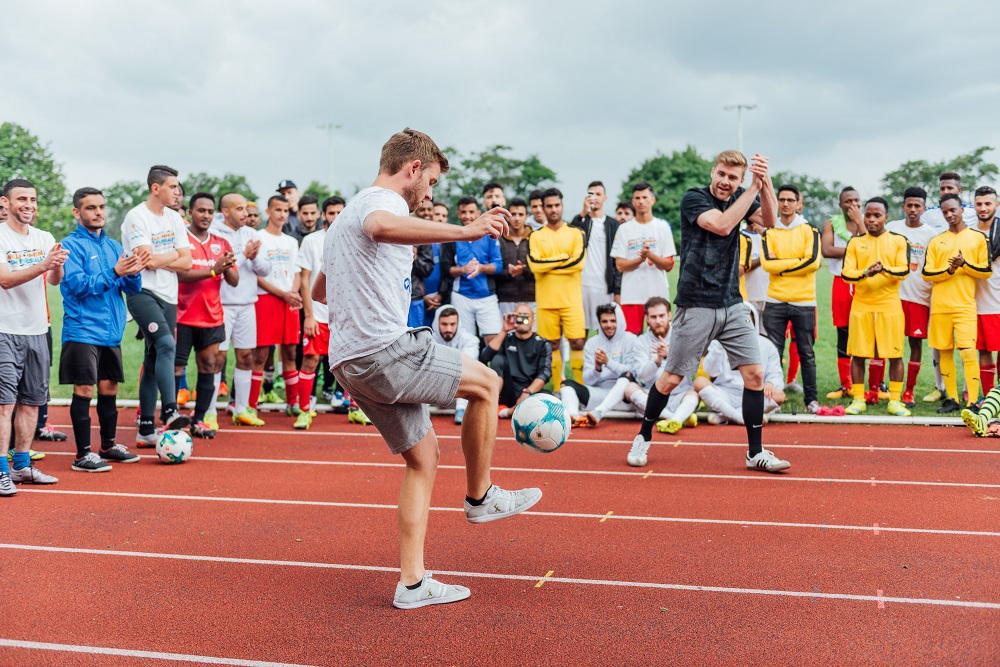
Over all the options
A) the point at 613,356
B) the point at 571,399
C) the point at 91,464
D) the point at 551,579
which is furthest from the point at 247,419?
the point at 551,579

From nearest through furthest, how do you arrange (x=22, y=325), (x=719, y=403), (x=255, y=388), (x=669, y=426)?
(x=22, y=325), (x=669, y=426), (x=719, y=403), (x=255, y=388)

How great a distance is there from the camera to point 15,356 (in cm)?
676

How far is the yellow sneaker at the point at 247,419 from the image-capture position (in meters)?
9.79

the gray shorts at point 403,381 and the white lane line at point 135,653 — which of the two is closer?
the white lane line at point 135,653

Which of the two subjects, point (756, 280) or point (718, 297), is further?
point (756, 280)

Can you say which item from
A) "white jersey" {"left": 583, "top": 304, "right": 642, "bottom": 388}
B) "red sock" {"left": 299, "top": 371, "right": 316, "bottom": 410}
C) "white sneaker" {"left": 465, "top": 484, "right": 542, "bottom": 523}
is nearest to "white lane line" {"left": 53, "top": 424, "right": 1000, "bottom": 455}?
"red sock" {"left": 299, "top": 371, "right": 316, "bottom": 410}

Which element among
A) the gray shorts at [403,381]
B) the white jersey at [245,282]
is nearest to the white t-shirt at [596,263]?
the white jersey at [245,282]

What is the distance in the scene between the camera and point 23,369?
6.89 meters

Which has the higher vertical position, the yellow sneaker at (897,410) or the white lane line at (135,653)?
the yellow sneaker at (897,410)

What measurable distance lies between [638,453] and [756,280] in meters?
4.15

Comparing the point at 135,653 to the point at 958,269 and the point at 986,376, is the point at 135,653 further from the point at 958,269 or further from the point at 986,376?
the point at 986,376

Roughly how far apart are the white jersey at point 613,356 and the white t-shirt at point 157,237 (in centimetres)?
438

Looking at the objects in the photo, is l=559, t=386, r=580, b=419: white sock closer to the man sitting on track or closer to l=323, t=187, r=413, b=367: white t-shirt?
the man sitting on track

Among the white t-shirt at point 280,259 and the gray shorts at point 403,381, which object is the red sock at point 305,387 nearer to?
the white t-shirt at point 280,259
